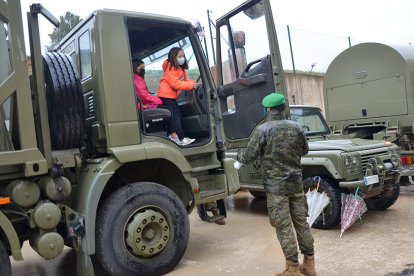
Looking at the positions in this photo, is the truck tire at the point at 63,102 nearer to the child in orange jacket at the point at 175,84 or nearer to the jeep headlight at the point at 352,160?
the child in orange jacket at the point at 175,84

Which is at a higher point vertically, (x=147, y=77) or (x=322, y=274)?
(x=147, y=77)

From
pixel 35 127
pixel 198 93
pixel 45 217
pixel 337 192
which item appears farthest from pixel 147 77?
pixel 337 192

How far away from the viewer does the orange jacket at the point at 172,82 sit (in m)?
4.84

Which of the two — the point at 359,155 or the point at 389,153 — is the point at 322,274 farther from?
the point at 389,153

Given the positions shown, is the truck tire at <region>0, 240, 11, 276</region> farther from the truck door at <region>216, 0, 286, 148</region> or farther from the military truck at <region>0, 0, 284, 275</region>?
the truck door at <region>216, 0, 286, 148</region>

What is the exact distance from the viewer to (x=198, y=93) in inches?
201

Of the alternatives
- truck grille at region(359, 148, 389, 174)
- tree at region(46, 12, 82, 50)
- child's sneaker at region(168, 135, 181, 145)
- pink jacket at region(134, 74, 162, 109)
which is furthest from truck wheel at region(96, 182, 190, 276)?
truck grille at region(359, 148, 389, 174)

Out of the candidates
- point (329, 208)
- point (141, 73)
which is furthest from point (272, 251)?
point (141, 73)

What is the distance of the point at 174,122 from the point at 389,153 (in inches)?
125

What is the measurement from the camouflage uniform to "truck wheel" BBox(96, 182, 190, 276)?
101 cm

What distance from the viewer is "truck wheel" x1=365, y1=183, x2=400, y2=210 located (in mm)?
6285

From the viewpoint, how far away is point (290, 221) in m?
3.94

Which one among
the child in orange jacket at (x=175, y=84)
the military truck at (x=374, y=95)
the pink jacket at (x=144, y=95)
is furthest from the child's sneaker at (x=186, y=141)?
the military truck at (x=374, y=95)

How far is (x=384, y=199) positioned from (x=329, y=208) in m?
1.41
